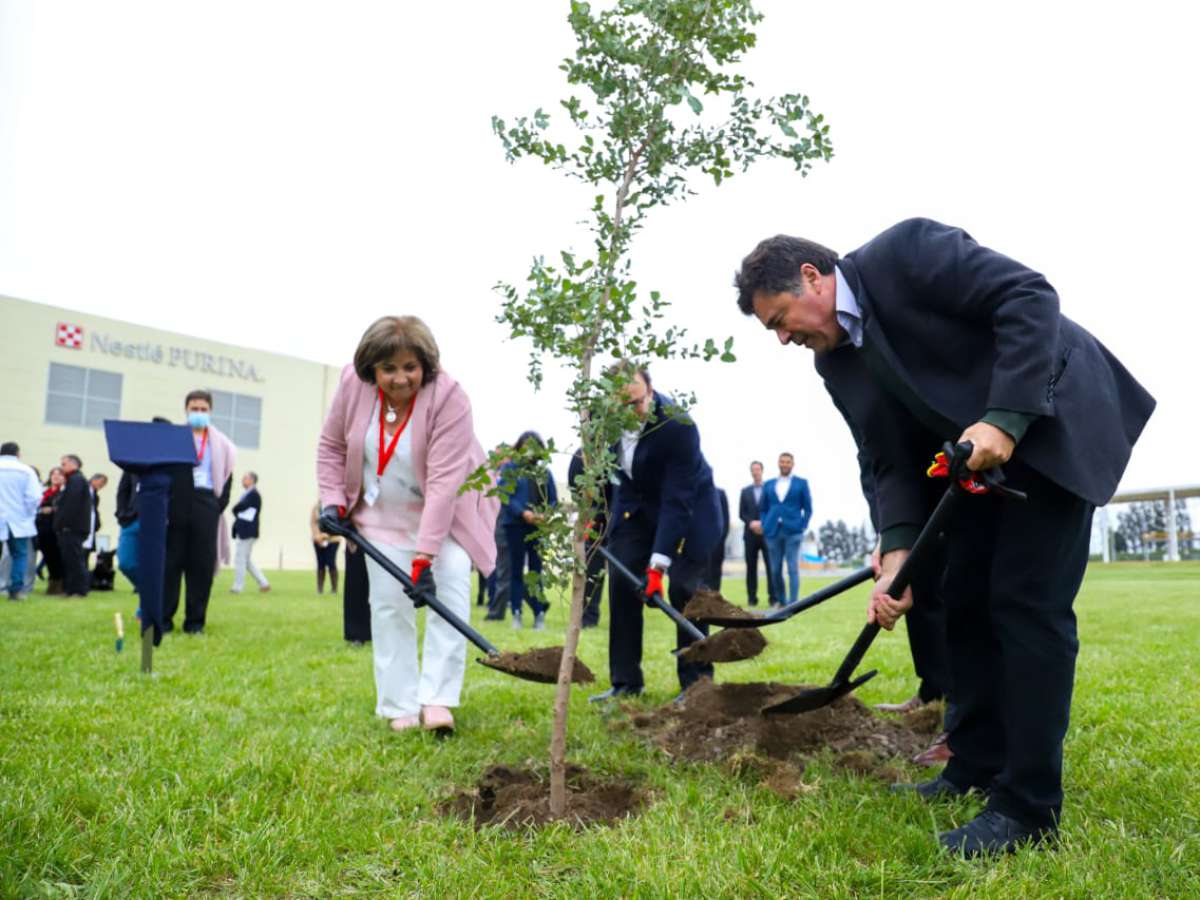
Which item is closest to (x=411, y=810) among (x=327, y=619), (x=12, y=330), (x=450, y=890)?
(x=450, y=890)

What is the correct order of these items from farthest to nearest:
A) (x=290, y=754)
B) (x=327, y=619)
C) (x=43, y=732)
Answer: (x=327, y=619)
(x=43, y=732)
(x=290, y=754)

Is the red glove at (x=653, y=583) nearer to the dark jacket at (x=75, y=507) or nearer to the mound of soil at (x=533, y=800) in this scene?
the mound of soil at (x=533, y=800)

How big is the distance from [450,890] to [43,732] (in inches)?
96.2

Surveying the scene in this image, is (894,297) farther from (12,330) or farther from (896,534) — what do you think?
(12,330)

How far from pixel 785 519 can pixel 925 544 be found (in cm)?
929

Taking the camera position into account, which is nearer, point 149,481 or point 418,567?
point 418,567

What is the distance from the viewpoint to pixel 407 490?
14.3 feet

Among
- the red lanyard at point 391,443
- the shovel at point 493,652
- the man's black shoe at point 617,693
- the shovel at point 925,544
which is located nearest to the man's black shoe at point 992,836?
the shovel at point 925,544

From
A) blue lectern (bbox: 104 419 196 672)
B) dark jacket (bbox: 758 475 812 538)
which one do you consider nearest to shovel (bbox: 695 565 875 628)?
blue lectern (bbox: 104 419 196 672)

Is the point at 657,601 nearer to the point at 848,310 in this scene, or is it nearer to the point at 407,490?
the point at 407,490

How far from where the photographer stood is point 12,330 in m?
29.7

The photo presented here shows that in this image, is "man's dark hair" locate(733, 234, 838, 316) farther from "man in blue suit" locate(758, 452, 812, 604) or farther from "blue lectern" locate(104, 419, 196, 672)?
"man in blue suit" locate(758, 452, 812, 604)

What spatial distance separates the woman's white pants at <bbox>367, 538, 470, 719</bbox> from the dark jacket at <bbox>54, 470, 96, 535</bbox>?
978cm

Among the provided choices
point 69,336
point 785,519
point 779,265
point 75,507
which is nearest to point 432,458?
point 779,265
